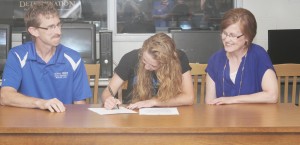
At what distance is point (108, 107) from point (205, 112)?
444mm

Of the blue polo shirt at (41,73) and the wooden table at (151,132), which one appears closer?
the wooden table at (151,132)

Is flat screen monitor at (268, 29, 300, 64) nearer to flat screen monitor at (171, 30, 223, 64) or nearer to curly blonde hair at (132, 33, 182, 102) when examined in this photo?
flat screen monitor at (171, 30, 223, 64)

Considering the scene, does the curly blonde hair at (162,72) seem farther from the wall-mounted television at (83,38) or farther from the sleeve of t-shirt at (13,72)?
the wall-mounted television at (83,38)

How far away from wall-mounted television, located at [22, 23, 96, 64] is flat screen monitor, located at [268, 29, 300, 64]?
1479 mm

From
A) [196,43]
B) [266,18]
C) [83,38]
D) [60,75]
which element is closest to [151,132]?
[60,75]

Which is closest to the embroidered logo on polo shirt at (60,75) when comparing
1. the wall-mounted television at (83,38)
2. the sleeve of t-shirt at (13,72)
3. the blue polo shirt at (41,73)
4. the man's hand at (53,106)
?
the blue polo shirt at (41,73)

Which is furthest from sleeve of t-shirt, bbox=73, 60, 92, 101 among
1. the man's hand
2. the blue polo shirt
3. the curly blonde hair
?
the man's hand

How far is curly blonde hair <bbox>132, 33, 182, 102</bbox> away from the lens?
2387 mm

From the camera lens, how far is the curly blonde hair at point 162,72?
2.39 meters

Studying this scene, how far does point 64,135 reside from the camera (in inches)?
72.9

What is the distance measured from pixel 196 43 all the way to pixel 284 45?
0.75 m

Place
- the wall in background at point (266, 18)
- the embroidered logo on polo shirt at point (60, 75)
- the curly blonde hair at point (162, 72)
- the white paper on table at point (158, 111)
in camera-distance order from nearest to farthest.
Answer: the white paper on table at point (158, 111) < the curly blonde hair at point (162, 72) < the embroidered logo on polo shirt at point (60, 75) < the wall in background at point (266, 18)

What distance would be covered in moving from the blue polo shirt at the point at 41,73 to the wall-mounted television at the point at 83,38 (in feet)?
4.28

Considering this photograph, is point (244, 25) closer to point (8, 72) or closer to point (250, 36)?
point (250, 36)
